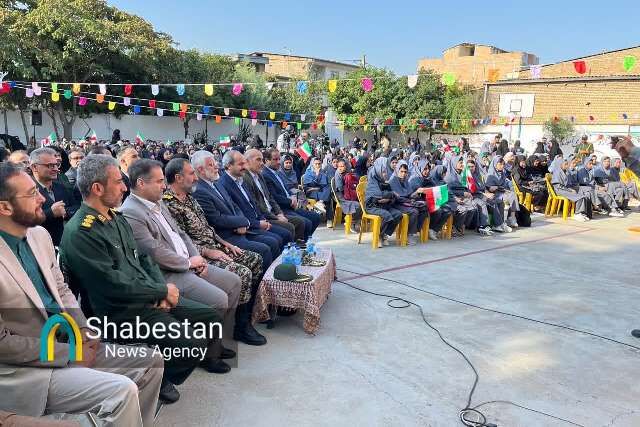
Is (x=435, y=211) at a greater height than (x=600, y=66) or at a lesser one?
lesser

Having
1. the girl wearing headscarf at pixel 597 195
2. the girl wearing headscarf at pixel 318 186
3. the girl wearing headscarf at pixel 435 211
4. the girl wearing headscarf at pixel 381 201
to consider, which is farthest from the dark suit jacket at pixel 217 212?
the girl wearing headscarf at pixel 597 195

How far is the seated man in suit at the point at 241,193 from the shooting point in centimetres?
490

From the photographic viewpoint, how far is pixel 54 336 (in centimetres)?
224

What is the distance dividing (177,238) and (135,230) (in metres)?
0.35

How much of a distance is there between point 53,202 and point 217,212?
1.47 m

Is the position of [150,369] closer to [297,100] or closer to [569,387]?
[569,387]

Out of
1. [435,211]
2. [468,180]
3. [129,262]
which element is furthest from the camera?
[468,180]

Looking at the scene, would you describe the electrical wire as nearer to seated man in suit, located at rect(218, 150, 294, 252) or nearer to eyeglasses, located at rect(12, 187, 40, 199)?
seated man in suit, located at rect(218, 150, 294, 252)

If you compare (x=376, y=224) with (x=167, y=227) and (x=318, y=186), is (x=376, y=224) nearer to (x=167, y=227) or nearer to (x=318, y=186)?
(x=318, y=186)

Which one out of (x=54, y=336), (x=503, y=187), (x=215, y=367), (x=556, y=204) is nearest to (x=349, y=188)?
(x=503, y=187)

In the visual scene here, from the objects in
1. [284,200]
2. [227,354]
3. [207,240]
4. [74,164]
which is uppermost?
[74,164]

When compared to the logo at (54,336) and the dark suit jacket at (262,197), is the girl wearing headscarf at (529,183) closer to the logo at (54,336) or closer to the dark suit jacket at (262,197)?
the dark suit jacket at (262,197)

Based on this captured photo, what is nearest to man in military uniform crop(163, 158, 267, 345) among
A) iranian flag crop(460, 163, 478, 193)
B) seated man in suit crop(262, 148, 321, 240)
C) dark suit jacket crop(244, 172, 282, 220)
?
dark suit jacket crop(244, 172, 282, 220)

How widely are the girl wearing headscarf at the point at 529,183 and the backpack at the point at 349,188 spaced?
4.87m
